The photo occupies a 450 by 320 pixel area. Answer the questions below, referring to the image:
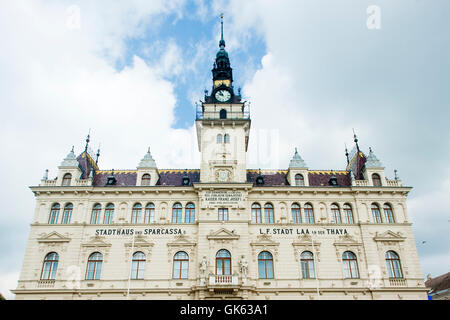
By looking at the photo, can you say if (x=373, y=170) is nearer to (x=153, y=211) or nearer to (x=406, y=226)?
(x=406, y=226)

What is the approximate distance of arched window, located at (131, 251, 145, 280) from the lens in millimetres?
32656

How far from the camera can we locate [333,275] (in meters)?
32.8

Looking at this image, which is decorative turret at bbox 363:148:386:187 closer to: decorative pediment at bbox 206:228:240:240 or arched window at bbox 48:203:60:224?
decorative pediment at bbox 206:228:240:240

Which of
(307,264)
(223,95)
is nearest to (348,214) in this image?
(307,264)

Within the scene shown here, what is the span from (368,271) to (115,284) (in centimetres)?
2407

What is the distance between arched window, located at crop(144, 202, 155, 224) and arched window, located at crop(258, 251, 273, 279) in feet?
37.7

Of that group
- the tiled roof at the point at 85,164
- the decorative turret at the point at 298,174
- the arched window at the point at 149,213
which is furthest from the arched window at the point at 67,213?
the decorative turret at the point at 298,174

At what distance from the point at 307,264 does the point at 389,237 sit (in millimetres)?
8867

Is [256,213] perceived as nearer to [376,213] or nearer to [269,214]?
[269,214]

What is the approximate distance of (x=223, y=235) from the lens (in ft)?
110

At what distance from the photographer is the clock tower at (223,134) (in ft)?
122

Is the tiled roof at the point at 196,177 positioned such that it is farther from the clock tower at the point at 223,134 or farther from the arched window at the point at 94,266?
the arched window at the point at 94,266

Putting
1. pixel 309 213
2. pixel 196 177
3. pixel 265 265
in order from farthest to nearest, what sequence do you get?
pixel 196 177 → pixel 309 213 → pixel 265 265

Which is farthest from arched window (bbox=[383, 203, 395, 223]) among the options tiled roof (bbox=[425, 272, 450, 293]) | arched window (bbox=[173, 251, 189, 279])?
tiled roof (bbox=[425, 272, 450, 293])
